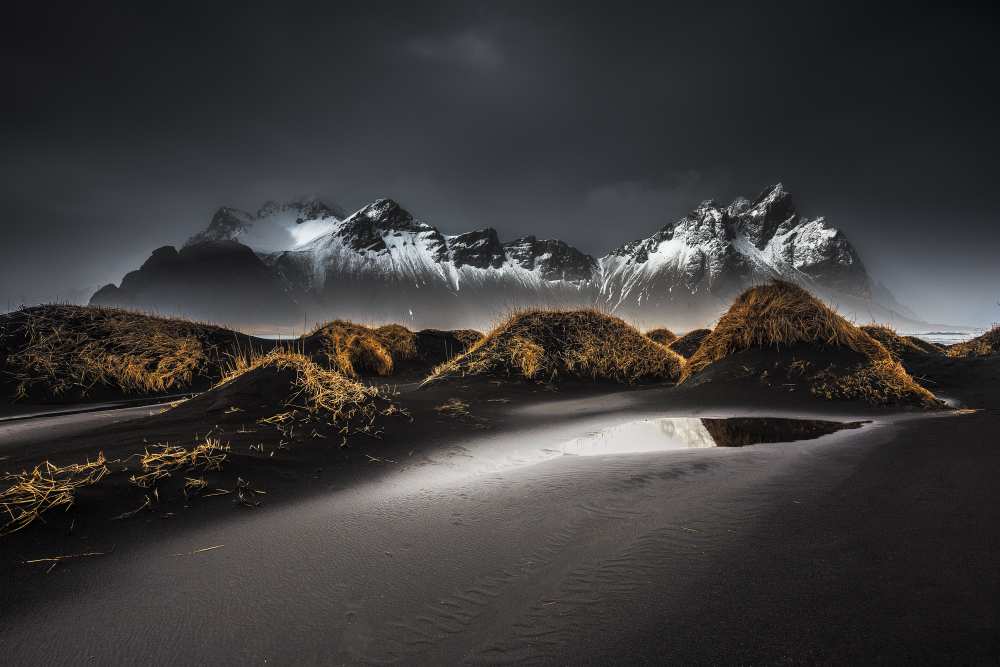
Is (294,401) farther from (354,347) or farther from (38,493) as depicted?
(354,347)

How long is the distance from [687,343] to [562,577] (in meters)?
20.6

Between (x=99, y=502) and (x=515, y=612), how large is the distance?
9.32ft

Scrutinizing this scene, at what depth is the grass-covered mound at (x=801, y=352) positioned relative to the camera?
22.6 ft

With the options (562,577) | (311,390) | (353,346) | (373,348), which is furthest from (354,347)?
(562,577)

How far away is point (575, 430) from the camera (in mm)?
5750

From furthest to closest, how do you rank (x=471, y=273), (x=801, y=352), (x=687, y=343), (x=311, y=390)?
(x=471, y=273) → (x=687, y=343) → (x=801, y=352) → (x=311, y=390)

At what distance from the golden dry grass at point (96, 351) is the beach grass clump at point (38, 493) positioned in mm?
7730

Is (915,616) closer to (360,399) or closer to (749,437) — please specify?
(749,437)

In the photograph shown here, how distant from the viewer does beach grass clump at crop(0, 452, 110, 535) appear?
2270 millimetres

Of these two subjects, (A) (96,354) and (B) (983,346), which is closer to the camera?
(A) (96,354)

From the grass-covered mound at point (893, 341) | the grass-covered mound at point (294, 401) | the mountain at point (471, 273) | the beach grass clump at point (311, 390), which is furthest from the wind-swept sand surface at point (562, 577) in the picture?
the mountain at point (471, 273)

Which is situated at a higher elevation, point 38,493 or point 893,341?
point 893,341

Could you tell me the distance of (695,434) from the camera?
16.8ft

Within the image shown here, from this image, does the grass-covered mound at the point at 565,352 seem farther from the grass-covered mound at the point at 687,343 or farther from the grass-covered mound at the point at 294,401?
the grass-covered mound at the point at 687,343
